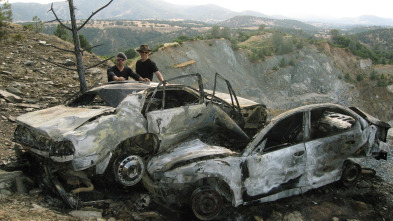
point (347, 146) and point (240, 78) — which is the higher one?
point (347, 146)

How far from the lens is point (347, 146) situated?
14.7ft

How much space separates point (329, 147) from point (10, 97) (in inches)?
308

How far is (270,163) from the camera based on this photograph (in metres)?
3.93

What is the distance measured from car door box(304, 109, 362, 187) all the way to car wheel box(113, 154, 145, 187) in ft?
7.86

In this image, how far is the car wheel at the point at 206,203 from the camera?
3652mm

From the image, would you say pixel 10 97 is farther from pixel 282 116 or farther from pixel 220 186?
pixel 282 116

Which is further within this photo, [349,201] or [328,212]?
[349,201]

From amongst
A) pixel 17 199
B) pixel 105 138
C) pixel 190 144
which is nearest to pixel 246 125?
pixel 190 144

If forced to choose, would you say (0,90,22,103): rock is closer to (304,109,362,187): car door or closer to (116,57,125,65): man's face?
(116,57,125,65): man's face

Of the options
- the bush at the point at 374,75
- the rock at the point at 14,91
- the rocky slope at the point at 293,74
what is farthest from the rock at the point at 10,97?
the bush at the point at 374,75

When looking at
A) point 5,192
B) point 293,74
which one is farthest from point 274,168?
point 293,74

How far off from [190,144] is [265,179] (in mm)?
1219

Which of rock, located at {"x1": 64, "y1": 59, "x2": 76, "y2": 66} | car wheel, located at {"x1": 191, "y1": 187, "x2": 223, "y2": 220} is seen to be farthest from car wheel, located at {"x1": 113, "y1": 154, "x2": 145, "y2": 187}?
rock, located at {"x1": 64, "y1": 59, "x2": 76, "y2": 66}

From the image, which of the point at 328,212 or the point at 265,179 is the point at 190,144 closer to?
the point at 265,179
